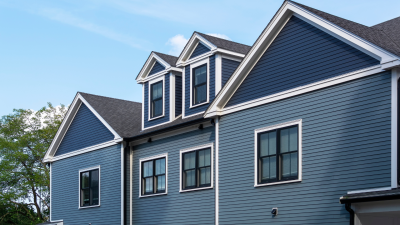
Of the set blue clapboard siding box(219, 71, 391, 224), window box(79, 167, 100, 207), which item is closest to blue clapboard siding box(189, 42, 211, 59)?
blue clapboard siding box(219, 71, 391, 224)

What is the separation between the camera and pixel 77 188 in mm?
25484

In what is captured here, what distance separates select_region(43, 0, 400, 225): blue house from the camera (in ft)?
44.4

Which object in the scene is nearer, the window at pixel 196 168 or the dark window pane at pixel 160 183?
the window at pixel 196 168

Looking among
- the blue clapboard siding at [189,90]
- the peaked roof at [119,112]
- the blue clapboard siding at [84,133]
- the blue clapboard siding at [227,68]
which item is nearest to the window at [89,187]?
the blue clapboard siding at [84,133]

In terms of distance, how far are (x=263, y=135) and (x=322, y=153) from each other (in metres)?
2.41

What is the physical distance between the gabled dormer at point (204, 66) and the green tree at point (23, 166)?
29.0 metres

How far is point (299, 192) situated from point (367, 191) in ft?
7.73

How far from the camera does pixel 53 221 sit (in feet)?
88.5

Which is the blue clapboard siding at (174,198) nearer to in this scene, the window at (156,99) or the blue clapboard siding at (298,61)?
the window at (156,99)

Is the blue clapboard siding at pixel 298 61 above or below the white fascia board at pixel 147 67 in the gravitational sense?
below

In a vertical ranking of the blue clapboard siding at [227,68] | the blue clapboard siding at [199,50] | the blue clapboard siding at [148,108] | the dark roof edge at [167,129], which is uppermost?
the blue clapboard siding at [199,50]

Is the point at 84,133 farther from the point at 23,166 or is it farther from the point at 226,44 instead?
the point at 23,166

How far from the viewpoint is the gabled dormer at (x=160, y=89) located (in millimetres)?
21541

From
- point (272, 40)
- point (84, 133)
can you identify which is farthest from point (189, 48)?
point (84, 133)
